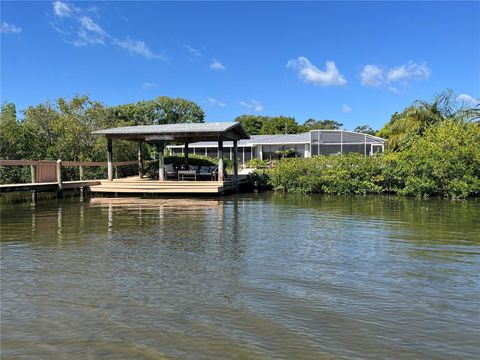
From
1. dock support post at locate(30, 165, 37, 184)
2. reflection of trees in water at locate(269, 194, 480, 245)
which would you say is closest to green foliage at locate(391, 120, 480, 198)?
reflection of trees in water at locate(269, 194, 480, 245)

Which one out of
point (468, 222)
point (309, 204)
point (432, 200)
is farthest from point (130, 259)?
point (432, 200)

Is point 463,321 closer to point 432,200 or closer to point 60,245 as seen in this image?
point 60,245

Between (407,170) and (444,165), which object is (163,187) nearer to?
(407,170)

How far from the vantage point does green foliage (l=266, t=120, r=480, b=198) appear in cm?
2048

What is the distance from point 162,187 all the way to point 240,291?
Answer: 16078 millimetres

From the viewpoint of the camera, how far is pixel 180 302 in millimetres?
5598

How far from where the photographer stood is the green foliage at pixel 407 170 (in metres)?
20.5

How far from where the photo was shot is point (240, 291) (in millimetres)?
6027

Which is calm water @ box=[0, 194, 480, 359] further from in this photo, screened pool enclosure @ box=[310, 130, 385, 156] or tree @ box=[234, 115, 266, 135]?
tree @ box=[234, 115, 266, 135]

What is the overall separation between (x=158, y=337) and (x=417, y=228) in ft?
29.4

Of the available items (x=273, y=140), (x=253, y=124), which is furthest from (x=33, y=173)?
(x=253, y=124)

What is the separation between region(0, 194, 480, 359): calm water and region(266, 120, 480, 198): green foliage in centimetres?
948

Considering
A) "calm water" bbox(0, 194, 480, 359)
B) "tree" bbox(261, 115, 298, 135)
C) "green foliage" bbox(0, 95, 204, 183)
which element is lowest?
"calm water" bbox(0, 194, 480, 359)

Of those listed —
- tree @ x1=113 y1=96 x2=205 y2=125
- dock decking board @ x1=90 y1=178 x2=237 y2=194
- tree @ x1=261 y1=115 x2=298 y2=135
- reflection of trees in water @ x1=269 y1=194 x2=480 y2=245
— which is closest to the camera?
reflection of trees in water @ x1=269 y1=194 x2=480 y2=245
